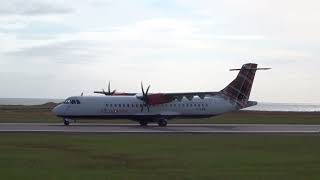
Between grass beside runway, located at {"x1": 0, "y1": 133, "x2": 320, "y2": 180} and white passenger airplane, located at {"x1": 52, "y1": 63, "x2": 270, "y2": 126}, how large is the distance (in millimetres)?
19730

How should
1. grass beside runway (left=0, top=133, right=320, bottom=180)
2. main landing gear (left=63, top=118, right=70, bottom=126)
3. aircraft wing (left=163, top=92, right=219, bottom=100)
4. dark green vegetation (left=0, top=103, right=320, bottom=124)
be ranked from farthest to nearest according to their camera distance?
dark green vegetation (left=0, top=103, right=320, bottom=124), aircraft wing (left=163, top=92, right=219, bottom=100), main landing gear (left=63, top=118, right=70, bottom=126), grass beside runway (left=0, top=133, right=320, bottom=180)

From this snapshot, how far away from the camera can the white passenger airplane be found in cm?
5609

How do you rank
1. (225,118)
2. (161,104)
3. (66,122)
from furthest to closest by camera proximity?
1. (225,118)
2. (161,104)
3. (66,122)

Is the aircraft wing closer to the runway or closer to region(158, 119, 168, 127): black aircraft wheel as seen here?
region(158, 119, 168, 127): black aircraft wheel

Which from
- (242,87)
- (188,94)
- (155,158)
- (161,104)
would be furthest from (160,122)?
(155,158)

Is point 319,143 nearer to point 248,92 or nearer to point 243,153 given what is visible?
point 243,153

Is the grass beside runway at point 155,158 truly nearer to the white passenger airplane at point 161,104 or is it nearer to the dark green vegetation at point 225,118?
the white passenger airplane at point 161,104

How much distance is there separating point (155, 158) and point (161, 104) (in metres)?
34.5

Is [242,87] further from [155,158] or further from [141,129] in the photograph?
[155,158]

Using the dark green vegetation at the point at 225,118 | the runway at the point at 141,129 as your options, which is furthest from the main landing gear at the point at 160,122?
the dark green vegetation at the point at 225,118

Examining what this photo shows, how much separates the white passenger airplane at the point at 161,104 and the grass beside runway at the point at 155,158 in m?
19.7

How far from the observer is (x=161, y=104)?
59312 millimetres

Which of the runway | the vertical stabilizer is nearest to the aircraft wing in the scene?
the vertical stabilizer

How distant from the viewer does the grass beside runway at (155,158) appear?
19.5 m
